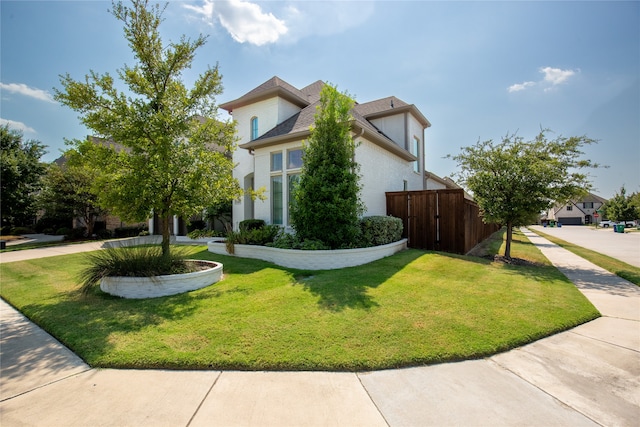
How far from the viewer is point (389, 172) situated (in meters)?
12.8

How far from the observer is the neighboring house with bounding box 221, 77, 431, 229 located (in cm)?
1093

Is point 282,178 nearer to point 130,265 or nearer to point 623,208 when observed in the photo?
point 130,265

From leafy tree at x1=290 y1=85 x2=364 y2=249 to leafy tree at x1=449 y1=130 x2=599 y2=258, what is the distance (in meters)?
4.81

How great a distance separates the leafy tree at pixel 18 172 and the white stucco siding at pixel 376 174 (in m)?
21.9

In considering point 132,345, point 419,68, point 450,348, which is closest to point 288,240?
point 132,345

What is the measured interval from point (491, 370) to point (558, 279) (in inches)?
229

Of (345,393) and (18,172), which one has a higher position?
(18,172)

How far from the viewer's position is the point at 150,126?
6.19 meters

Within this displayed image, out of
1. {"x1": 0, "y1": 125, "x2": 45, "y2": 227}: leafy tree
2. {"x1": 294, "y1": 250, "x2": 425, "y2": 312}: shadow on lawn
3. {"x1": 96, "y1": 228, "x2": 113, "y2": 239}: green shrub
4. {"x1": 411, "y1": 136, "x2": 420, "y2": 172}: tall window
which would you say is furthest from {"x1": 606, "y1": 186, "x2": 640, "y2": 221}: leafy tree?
{"x1": 0, "y1": 125, "x2": 45, "y2": 227}: leafy tree

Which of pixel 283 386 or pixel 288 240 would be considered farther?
pixel 288 240

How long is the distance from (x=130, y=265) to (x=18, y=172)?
21.5 m

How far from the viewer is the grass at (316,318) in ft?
10.8

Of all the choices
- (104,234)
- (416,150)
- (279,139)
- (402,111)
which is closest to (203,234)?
(279,139)

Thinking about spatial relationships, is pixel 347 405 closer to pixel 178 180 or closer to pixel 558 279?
pixel 178 180
